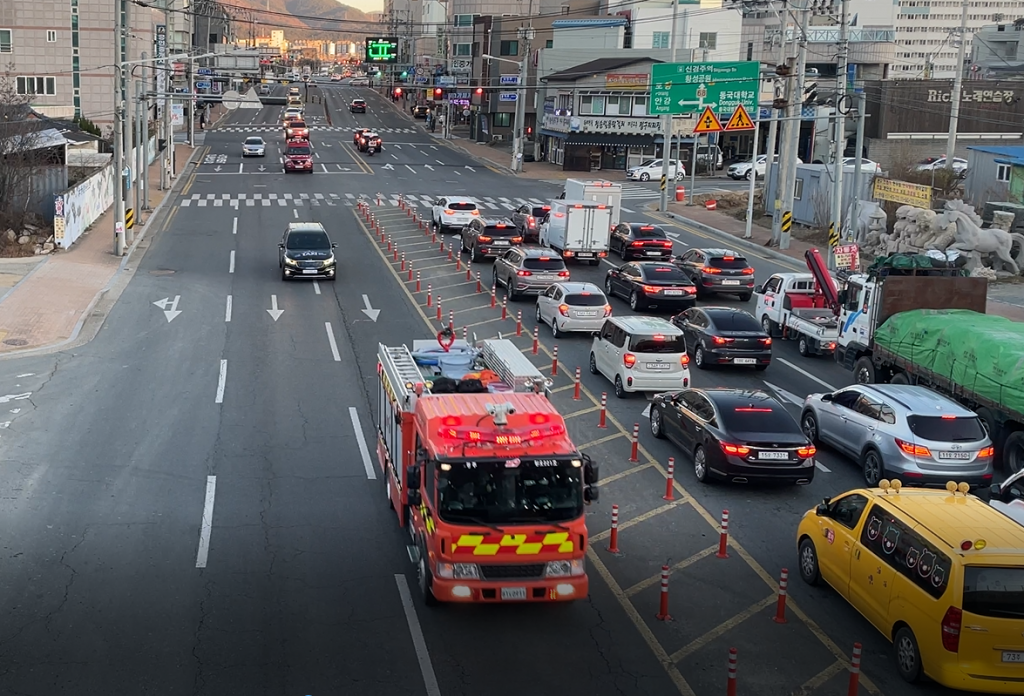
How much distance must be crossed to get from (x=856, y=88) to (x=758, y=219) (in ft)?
116

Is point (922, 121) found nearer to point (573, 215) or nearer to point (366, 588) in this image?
point (573, 215)

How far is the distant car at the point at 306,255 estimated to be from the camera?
3712 cm

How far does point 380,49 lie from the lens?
58.8 m

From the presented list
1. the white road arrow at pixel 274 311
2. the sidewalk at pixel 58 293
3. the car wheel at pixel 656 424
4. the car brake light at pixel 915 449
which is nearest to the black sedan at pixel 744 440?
the car wheel at pixel 656 424

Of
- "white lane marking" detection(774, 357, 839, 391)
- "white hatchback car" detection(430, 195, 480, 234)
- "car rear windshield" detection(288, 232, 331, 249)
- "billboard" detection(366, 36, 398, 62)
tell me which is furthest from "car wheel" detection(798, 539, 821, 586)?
"billboard" detection(366, 36, 398, 62)

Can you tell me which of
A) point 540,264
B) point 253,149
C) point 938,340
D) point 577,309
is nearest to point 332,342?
point 577,309

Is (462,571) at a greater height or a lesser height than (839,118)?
lesser

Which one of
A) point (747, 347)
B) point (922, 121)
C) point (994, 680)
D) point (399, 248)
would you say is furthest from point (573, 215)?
point (922, 121)

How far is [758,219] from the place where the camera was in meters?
57.9

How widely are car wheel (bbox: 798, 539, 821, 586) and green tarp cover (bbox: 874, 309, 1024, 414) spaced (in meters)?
6.77

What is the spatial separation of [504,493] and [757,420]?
24.7ft

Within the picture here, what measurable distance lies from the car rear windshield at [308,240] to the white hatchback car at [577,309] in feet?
35.0

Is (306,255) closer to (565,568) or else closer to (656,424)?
(656,424)

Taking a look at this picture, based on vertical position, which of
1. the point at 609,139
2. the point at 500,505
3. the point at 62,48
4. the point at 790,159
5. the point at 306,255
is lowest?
the point at 500,505
